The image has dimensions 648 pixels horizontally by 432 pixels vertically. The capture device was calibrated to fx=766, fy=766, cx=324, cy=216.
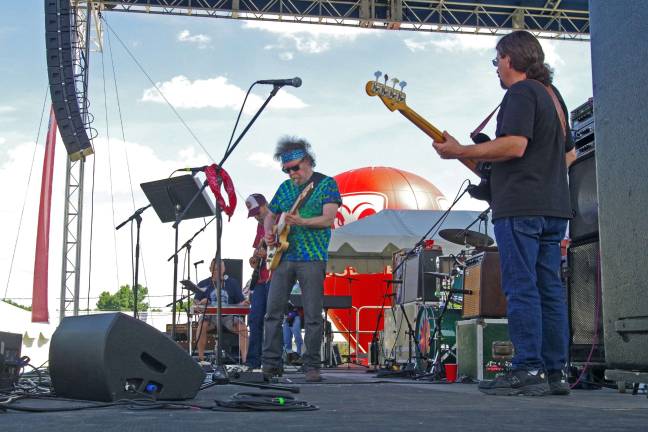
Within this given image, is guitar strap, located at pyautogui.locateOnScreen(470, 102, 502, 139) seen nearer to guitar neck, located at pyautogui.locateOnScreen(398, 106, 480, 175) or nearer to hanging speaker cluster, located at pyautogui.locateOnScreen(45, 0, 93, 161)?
guitar neck, located at pyautogui.locateOnScreen(398, 106, 480, 175)

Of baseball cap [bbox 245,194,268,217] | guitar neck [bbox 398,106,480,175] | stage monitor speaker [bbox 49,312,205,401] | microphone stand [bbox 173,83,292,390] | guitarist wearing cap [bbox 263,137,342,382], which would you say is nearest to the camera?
stage monitor speaker [bbox 49,312,205,401]

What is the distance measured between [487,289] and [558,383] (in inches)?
89.6

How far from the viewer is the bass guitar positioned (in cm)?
421

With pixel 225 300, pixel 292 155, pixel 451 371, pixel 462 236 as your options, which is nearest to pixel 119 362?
pixel 292 155

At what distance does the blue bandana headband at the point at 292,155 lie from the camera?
5738 millimetres

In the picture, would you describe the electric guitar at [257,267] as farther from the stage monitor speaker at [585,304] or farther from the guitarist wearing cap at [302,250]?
the stage monitor speaker at [585,304]

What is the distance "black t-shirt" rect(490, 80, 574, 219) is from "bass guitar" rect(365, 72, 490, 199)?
0.75 feet

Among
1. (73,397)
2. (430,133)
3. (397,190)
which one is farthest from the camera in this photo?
(397,190)

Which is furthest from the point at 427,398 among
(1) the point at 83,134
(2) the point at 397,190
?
(2) the point at 397,190

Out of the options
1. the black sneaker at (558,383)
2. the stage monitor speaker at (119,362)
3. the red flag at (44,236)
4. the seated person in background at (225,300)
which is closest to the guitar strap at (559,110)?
the black sneaker at (558,383)

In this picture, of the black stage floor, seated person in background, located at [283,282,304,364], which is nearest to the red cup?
the black stage floor

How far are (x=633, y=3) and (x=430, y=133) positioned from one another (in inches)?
108

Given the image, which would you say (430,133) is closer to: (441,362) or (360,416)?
(360,416)

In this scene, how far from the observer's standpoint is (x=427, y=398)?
148 inches
